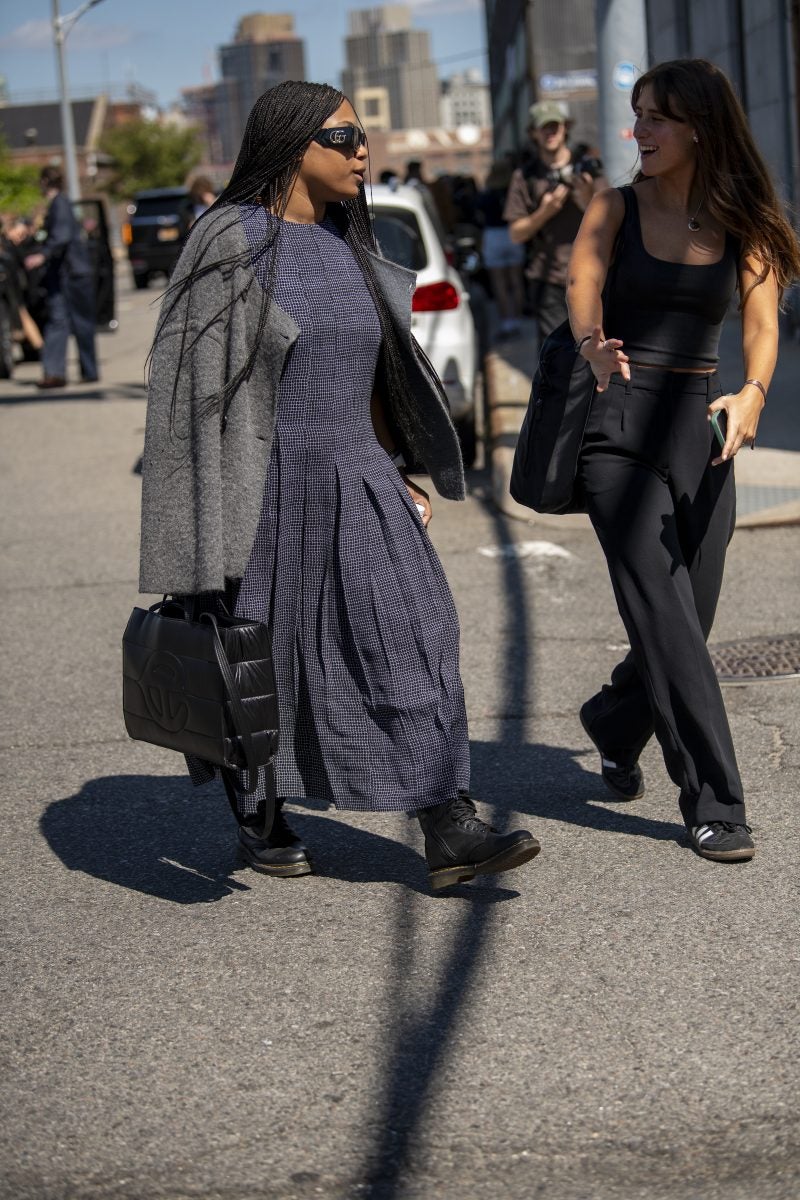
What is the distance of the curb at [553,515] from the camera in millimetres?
8359

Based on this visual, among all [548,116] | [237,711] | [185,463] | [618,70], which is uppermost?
[618,70]

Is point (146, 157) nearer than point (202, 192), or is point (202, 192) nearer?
point (202, 192)

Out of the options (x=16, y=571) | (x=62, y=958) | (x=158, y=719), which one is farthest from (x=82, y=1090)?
(x=16, y=571)

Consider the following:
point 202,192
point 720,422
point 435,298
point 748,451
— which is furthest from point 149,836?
point 202,192

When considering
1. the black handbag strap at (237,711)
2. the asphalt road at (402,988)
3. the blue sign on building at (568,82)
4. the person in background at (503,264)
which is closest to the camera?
the asphalt road at (402,988)

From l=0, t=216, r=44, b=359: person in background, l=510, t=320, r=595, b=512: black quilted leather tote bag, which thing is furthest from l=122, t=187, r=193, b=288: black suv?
l=510, t=320, r=595, b=512: black quilted leather tote bag

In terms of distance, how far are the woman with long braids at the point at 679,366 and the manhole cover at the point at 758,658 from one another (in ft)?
5.36

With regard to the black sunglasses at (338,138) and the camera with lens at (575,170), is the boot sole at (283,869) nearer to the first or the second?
the black sunglasses at (338,138)

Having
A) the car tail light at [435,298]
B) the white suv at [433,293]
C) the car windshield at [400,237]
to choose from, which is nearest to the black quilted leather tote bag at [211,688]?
the white suv at [433,293]

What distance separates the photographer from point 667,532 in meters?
4.11

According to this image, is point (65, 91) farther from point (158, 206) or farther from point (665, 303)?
point (665, 303)

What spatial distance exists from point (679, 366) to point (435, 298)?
20.7 ft

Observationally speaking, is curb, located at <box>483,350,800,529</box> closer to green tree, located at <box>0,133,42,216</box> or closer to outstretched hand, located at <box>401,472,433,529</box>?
outstretched hand, located at <box>401,472,433,529</box>

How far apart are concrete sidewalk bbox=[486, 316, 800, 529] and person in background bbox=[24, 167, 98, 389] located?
4461mm
